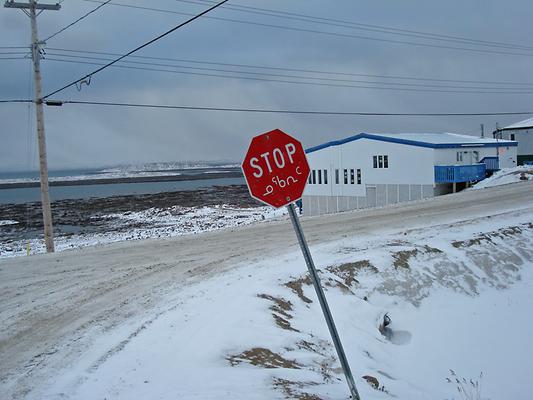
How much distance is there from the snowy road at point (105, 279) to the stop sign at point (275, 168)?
348 centimetres

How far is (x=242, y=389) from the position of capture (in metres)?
5.67

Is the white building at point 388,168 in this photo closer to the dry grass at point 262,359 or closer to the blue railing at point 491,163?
the blue railing at point 491,163

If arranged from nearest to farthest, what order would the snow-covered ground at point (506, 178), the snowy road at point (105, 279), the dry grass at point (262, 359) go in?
the dry grass at point (262, 359) → the snowy road at point (105, 279) → the snow-covered ground at point (506, 178)

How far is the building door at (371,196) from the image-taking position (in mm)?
40650

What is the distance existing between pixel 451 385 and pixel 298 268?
3.97 meters

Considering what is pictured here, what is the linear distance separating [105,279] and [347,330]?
5158 millimetres

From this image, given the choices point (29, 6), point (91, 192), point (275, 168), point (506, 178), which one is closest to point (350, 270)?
point (275, 168)

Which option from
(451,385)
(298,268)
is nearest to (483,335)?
(451,385)

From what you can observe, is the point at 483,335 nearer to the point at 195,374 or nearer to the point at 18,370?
the point at 195,374

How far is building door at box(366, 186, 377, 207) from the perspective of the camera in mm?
40650

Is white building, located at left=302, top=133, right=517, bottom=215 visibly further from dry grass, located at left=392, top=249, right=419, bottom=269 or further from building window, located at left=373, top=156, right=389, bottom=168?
dry grass, located at left=392, top=249, right=419, bottom=269

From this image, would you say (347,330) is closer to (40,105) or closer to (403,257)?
(403,257)

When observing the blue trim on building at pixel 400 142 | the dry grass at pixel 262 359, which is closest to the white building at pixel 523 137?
the blue trim on building at pixel 400 142

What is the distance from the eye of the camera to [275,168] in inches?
193
